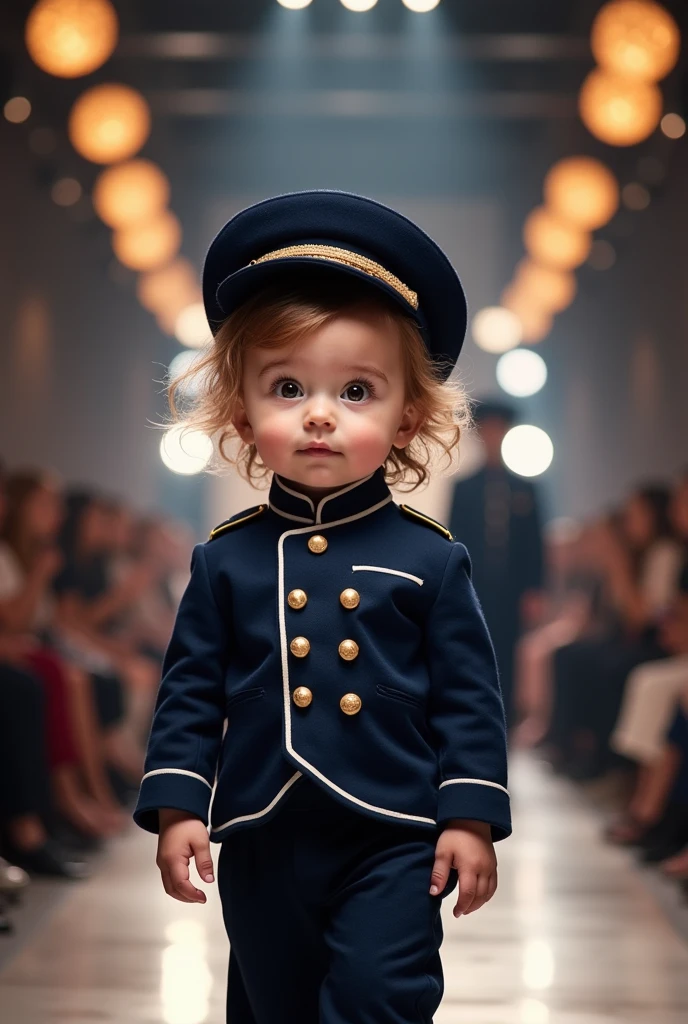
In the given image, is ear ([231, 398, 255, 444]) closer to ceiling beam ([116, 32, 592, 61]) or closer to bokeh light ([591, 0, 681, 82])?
bokeh light ([591, 0, 681, 82])

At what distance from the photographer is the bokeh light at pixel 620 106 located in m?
5.99

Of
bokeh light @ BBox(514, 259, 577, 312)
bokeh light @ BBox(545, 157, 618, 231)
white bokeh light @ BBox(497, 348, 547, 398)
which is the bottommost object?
white bokeh light @ BBox(497, 348, 547, 398)

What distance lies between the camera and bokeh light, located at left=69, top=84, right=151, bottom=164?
20.6ft

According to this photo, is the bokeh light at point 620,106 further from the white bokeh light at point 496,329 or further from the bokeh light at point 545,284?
the white bokeh light at point 496,329

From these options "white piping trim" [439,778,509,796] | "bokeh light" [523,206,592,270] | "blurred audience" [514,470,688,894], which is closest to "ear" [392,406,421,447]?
"white piping trim" [439,778,509,796]

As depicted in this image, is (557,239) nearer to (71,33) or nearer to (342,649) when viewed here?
(71,33)

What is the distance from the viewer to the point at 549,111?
9.17m

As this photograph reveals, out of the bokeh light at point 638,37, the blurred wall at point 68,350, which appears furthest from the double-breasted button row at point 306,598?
the blurred wall at point 68,350

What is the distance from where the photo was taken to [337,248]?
1.62 m

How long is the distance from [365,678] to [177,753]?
0.21m

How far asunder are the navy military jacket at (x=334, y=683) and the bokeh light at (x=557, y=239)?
640cm

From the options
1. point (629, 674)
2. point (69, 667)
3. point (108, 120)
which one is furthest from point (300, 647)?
point (108, 120)

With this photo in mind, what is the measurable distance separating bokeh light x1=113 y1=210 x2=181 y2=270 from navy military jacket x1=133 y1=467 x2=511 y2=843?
6.24m

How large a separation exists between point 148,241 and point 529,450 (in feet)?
11.1
